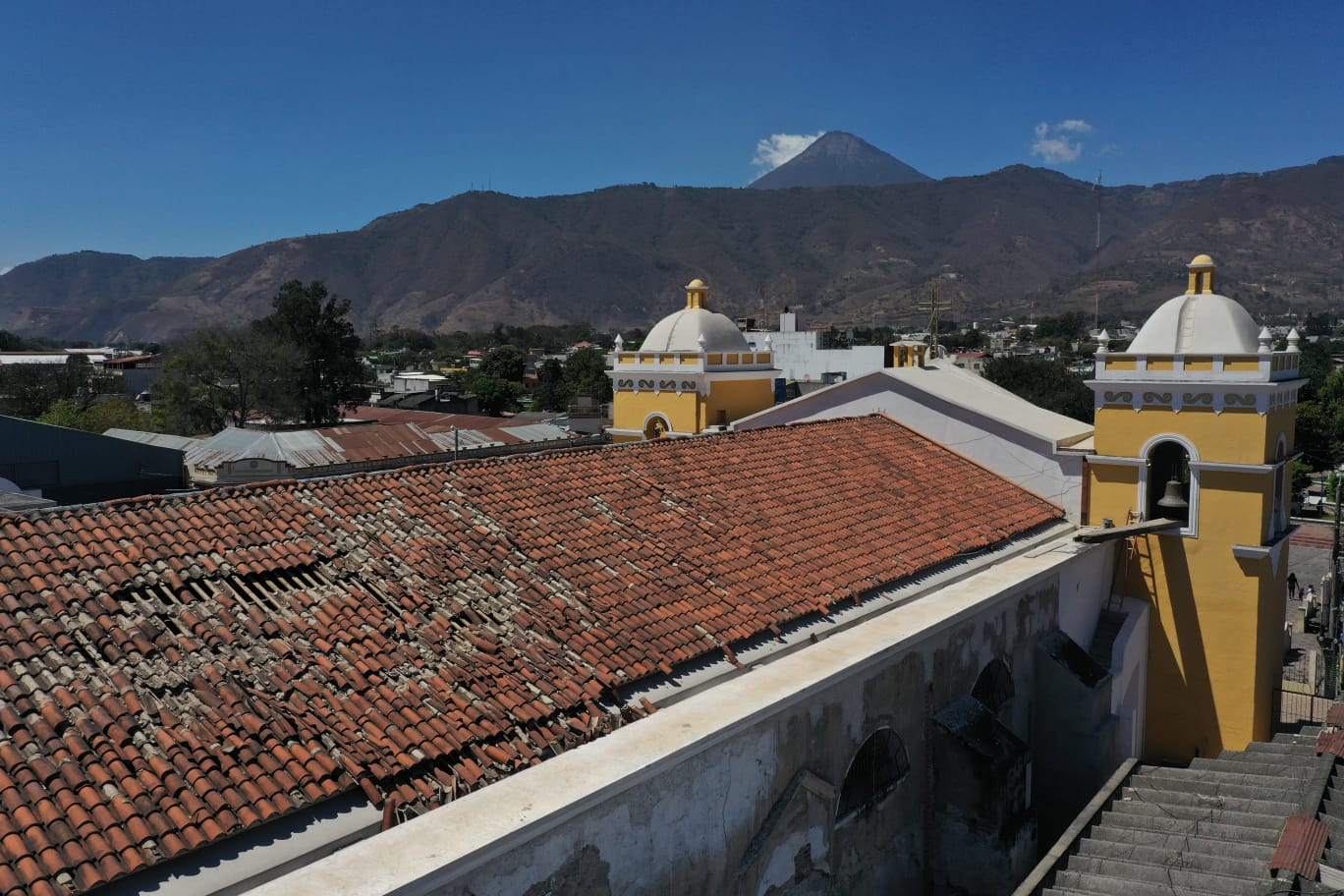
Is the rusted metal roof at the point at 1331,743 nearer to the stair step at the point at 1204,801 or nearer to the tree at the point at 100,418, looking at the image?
the stair step at the point at 1204,801

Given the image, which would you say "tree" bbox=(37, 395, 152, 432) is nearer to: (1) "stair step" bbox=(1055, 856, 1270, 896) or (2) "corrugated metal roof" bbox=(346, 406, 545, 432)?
(2) "corrugated metal roof" bbox=(346, 406, 545, 432)

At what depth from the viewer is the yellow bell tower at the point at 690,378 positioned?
18328 mm

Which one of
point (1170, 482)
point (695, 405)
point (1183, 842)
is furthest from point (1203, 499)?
point (695, 405)

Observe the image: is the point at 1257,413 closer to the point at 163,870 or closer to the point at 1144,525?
the point at 1144,525

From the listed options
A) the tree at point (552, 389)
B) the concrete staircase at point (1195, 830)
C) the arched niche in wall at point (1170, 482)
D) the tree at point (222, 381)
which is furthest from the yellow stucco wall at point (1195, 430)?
the tree at point (552, 389)

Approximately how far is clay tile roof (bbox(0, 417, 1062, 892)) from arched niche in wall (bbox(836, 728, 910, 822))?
54.0 inches

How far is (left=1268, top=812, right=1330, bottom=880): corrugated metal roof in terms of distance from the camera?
730 centimetres

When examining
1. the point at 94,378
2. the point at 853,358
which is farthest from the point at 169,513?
the point at 94,378

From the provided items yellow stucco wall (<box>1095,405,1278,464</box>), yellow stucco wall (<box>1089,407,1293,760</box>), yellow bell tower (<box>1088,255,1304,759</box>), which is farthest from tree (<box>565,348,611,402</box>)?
yellow stucco wall (<box>1089,407,1293,760</box>)

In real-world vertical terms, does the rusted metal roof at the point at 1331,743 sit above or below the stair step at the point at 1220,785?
above

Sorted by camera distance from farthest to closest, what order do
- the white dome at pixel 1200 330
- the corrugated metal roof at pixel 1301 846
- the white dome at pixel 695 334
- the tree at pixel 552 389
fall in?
the tree at pixel 552 389 → the white dome at pixel 695 334 → the white dome at pixel 1200 330 → the corrugated metal roof at pixel 1301 846

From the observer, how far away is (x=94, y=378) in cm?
6156

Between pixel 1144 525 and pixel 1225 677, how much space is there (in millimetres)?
2976

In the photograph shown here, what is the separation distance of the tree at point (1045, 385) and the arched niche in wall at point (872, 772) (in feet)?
141
